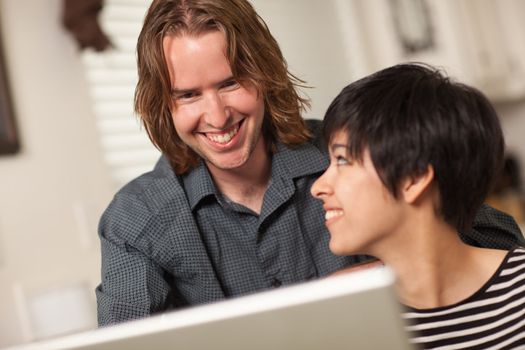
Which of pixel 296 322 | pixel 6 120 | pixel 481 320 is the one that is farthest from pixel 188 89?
pixel 6 120

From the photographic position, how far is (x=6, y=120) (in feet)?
7.20

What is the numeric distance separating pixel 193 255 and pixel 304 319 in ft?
2.62

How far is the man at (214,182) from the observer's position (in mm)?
1297

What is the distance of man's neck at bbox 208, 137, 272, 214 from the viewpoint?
148cm

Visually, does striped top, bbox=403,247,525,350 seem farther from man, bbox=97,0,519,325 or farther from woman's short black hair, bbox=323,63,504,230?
man, bbox=97,0,519,325

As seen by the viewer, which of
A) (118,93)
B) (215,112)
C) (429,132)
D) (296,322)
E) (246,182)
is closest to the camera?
(296,322)

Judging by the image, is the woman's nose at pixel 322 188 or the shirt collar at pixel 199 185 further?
the shirt collar at pixel 199 185

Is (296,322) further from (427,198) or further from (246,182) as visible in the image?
(246,182)

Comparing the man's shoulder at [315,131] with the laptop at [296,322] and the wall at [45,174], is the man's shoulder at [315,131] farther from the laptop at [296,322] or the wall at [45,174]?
the wall at [45,174]

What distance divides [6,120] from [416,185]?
4.98 ft

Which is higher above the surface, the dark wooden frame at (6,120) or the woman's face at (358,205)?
the dark wooden frame at (6,120)

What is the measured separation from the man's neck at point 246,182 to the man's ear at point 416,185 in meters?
0.45

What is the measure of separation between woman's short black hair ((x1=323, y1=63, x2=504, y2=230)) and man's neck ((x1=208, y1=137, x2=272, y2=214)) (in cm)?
36

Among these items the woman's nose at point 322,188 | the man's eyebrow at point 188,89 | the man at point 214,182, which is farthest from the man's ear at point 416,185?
the man's eyebrow at point 188,89
